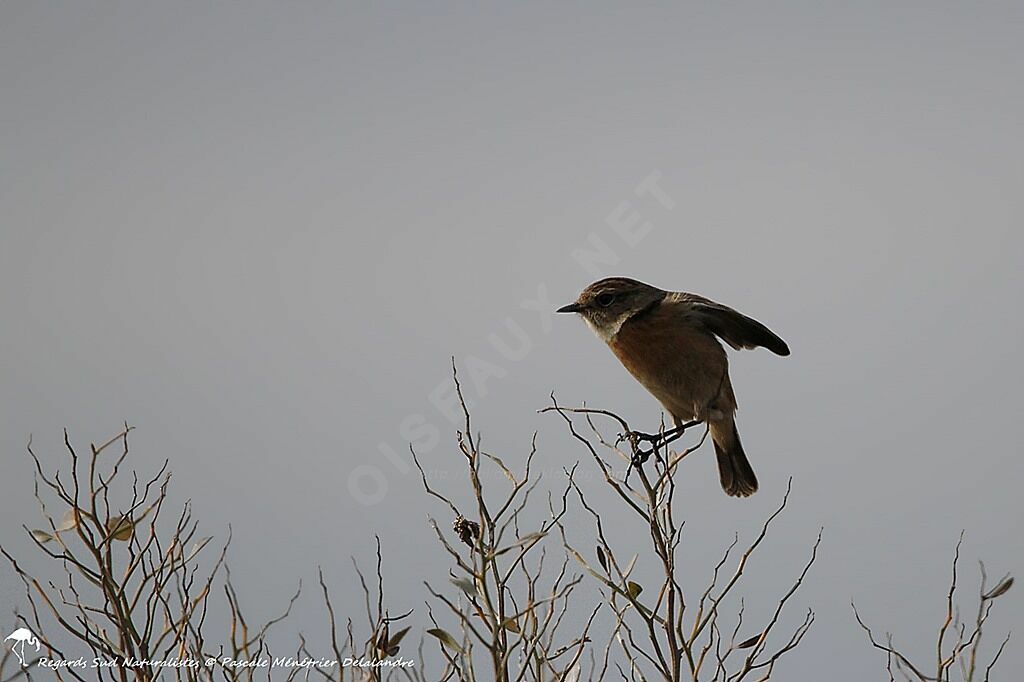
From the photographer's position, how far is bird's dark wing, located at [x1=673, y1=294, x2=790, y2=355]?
187 centimetres

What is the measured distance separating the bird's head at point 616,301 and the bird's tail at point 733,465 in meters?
0.31

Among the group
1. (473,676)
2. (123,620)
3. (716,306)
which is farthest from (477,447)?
(716,306)

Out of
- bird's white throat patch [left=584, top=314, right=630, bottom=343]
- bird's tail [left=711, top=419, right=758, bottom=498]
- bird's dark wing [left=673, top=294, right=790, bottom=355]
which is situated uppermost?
bird's white throat patch [left=584, top=314, right=630, bottom=343]

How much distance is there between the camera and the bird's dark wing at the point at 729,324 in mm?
1865

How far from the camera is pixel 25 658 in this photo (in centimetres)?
147

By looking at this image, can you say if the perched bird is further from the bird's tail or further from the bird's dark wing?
the bird's tail

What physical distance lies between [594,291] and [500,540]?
790mm

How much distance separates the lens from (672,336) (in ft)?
6.12

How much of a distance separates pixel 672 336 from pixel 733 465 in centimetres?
36

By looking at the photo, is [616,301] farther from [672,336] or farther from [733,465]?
[733,465]

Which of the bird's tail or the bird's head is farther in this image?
the bird's tail

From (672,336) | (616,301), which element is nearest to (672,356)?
(672,336)

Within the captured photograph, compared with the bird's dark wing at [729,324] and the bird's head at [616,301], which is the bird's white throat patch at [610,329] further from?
the bird's dark wing at [729,324]

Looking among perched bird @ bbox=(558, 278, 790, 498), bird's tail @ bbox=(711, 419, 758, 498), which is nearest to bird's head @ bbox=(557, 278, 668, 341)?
perched bird @ bbox=(558, 278, 790, 498)
